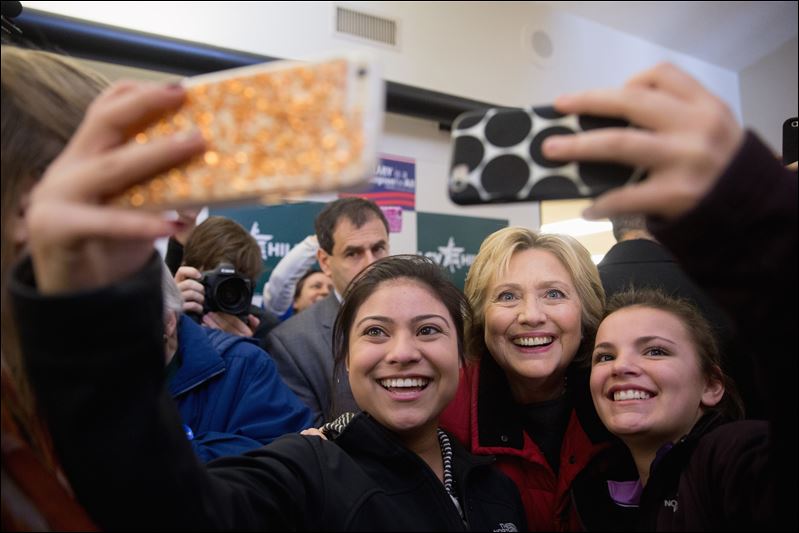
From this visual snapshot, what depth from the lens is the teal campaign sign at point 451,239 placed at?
3570 millimetres

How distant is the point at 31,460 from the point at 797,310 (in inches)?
26.3

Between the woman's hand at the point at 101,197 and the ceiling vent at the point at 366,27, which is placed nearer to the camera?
the woman's hand at the point at 101,197

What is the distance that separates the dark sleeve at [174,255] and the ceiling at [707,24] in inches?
123

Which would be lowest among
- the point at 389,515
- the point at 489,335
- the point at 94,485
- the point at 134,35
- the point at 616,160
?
the point at 389,515

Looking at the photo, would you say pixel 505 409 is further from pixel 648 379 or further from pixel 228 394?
pixel 228 394

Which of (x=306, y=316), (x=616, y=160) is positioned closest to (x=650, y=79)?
(x=616, y=160)

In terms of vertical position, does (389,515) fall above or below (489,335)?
below

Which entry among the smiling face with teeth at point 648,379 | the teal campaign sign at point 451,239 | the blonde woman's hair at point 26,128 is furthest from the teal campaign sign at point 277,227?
the blonde woman's hair at point 26,128

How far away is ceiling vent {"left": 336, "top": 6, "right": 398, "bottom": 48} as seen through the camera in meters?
3.51

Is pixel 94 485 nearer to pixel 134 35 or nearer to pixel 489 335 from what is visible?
pixel 489 335

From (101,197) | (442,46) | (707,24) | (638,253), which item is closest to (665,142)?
(101,197)

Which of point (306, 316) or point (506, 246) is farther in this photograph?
point (306, 316)

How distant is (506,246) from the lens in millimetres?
1489

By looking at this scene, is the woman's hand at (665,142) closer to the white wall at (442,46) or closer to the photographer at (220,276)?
the photographer at (220,276)
